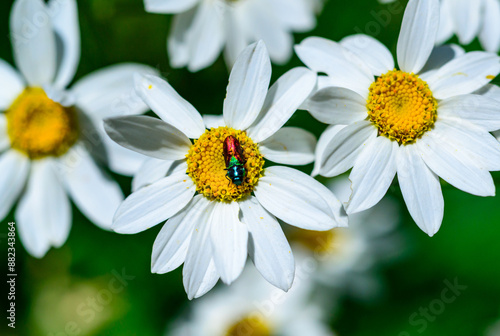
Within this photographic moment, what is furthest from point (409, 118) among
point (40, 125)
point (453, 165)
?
point (40, 125)

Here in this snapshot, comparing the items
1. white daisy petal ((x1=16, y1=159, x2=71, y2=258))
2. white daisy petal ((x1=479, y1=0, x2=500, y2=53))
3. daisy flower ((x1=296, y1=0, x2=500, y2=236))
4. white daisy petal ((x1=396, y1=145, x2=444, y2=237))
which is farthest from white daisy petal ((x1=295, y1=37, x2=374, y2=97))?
white daisy petal ((x1=16, y1=159, x2=71, y2=258))

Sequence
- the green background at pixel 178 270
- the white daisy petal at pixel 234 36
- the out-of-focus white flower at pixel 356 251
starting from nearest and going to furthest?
1. the white daisy petal at pixel 234 36
2. the green background at pixel 178 270
3. the out-of-focus white flower at pixel 356 251

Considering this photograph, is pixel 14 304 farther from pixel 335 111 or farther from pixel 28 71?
pixel 335 111

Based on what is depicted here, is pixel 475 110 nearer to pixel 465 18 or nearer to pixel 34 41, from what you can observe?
pixel 465 18

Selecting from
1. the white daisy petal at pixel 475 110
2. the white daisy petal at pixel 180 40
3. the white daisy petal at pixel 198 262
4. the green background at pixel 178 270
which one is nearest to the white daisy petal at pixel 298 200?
the white daisy petal at pixel 198 262

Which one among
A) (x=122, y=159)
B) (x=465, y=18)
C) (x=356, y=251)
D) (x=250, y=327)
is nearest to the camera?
(x=122, y=159)

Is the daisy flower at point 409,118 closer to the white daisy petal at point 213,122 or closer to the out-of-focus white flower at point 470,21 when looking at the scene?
the white daisy petal at point 213,122
